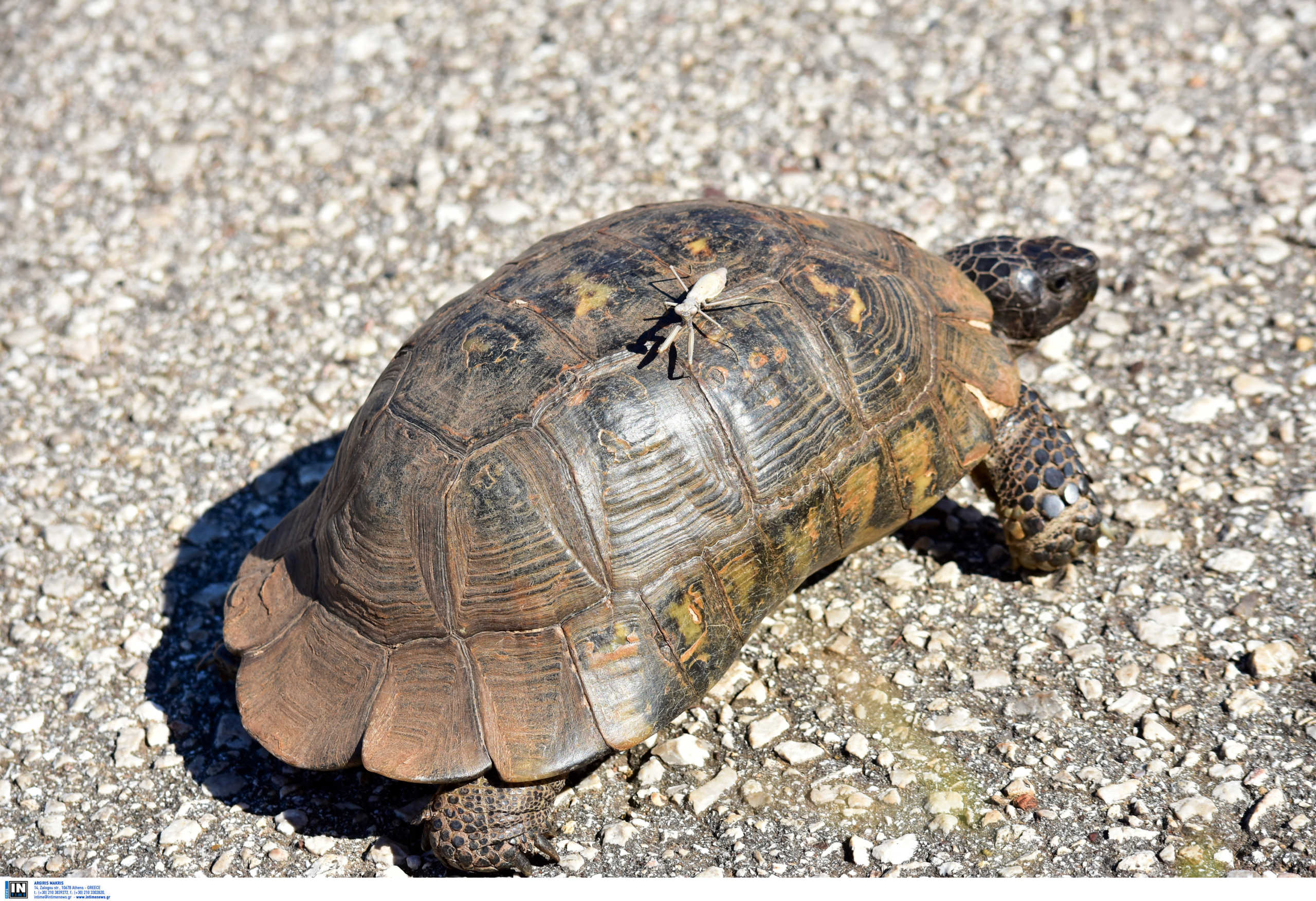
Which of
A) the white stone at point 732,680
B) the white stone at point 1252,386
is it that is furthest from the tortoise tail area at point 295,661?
the white stone at point 1252,386

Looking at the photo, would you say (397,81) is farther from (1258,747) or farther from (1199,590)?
(1258,747)

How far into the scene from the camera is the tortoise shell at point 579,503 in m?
3.38

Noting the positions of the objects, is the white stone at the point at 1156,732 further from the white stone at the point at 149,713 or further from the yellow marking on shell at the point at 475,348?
the white stone at the point at 149,713

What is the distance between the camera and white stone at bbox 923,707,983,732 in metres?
3.79

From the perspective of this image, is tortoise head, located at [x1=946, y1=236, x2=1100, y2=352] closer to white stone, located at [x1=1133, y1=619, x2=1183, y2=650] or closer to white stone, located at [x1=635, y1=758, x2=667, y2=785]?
white stone, located at [x1=1133, y1=619, x2=1183, y2=650]

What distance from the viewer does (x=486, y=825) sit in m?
3.43

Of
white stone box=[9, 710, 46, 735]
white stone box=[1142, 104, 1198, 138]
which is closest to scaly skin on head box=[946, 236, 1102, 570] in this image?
white stone box=[1142, 104, 1198, 138]

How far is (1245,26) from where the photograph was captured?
6.32m

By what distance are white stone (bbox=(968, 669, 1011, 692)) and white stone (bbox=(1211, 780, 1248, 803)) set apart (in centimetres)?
72

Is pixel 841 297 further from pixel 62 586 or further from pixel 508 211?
pixel 62 586

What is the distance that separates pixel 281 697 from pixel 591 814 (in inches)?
43.5

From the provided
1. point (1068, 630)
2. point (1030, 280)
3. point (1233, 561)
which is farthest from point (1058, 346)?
point (1068, 630)

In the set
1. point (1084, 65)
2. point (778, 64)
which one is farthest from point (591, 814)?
point (1084, 65)

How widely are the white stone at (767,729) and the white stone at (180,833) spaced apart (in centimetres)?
193
